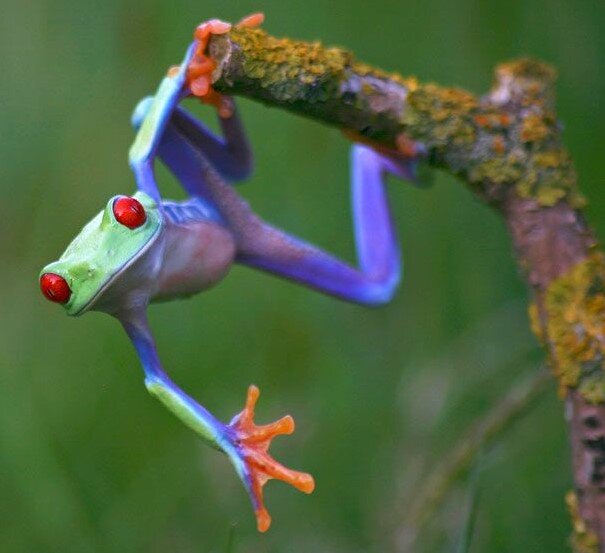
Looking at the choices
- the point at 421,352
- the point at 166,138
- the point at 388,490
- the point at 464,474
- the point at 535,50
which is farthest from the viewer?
the point at 535,50

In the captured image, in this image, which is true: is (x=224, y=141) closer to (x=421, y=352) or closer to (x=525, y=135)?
(x=525, y=135)

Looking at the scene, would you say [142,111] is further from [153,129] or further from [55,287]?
[55,287]

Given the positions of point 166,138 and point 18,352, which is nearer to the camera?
point 166,138

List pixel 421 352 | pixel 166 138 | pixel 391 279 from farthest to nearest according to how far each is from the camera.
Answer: pixel 421 352 < pixel 391 279 < pixel 166 138

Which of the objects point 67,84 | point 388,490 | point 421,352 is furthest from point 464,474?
point 67,84

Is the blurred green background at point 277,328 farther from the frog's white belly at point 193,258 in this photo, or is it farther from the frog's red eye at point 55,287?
the frog's red eye at point 55,287

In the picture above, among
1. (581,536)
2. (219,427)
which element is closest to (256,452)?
(219,427)

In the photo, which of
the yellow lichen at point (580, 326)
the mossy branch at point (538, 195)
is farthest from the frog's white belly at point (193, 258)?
the yellow lichen at point (580, 326)

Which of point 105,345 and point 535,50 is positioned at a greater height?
point 535,50
